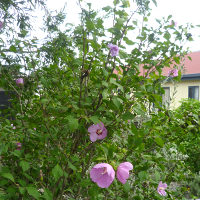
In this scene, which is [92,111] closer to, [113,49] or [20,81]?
[113,49]

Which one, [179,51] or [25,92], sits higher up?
[179,51]

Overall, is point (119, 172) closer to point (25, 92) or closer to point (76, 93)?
point (76, 93)

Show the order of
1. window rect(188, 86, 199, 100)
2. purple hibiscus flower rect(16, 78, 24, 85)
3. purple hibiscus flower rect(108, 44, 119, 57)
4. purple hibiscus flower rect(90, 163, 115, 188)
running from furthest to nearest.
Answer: window rect(188, 86, 199, 100) < purple hibiscus flower rect(16, 78, 24, 85) < purple hibiscus flower rect(108, 44, 119, 57) < purple hibiscus flower rect(90, 163, 115, 188)

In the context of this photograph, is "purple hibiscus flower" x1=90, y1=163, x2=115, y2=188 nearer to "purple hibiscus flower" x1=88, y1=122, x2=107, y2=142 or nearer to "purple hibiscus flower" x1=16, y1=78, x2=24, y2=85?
"purple hibiscus flower" x1=88, y1=122, x2=107, y2=142

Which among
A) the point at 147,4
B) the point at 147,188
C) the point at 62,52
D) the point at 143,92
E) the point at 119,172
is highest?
the point at 147,4

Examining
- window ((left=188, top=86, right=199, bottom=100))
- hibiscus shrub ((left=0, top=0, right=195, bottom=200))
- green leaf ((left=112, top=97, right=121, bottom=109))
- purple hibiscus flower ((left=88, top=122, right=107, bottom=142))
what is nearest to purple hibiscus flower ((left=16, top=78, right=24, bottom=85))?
hibiscus shrub ((left=0, top=0, right=195, bottom=200))

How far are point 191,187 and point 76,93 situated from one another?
9.38ft

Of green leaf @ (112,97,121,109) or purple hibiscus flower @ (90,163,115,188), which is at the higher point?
green leaf @ (112,97,121,109)

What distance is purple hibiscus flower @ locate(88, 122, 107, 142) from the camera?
1301mm

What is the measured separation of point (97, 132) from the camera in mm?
1321

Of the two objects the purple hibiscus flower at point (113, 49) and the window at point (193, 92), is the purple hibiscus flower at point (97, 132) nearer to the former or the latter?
the purple hibiscus flower at point (113, 49)

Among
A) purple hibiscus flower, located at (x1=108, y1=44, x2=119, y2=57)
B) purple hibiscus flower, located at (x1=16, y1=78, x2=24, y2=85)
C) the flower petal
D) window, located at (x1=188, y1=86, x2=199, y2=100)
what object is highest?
window, located at (x1=188, y1=86, x2=199, y2=100)

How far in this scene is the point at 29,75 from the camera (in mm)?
1810

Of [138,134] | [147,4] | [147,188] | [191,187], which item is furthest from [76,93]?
[191,187]
